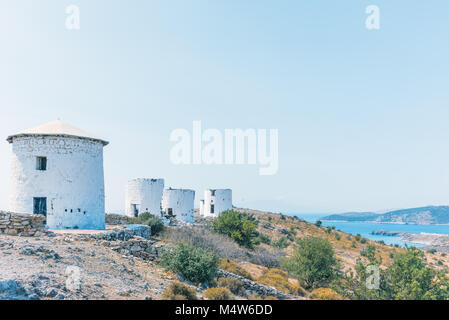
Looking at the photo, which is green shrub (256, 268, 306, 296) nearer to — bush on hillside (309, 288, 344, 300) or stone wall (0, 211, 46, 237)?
bush on hillside (309, 288, 344, 300)

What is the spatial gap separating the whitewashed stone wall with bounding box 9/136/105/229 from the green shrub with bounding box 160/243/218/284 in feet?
23.8

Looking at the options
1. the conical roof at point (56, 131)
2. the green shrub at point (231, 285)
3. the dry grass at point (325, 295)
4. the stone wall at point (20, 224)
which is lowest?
the dry grass at point (325, 295)

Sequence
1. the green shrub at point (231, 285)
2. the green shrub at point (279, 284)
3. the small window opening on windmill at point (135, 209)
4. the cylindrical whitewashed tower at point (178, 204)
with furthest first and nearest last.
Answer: the cylindrical whitewashed tower at point (178, 204) → the small window opening on windmill at point (135, 209) → the green shrub at point (279, 284) → the green shrub at point (231, 285)

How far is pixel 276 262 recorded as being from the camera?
63.9 feet

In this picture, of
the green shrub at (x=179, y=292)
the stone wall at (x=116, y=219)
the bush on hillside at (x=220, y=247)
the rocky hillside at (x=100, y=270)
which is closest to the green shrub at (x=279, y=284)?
the rocky hillside at (x=100, y=270)

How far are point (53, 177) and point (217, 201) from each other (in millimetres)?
28334

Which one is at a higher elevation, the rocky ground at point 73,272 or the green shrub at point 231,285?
the rocky ground at point 73,272

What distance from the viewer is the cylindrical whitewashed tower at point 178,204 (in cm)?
3319

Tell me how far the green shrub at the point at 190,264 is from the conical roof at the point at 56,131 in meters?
9.08

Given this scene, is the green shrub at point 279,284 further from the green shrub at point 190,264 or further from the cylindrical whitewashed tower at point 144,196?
the cylindrical whitewashed tower at point 144,196

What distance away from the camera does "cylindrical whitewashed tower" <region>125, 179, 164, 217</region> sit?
28.8 m

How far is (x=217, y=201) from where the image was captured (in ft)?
143
